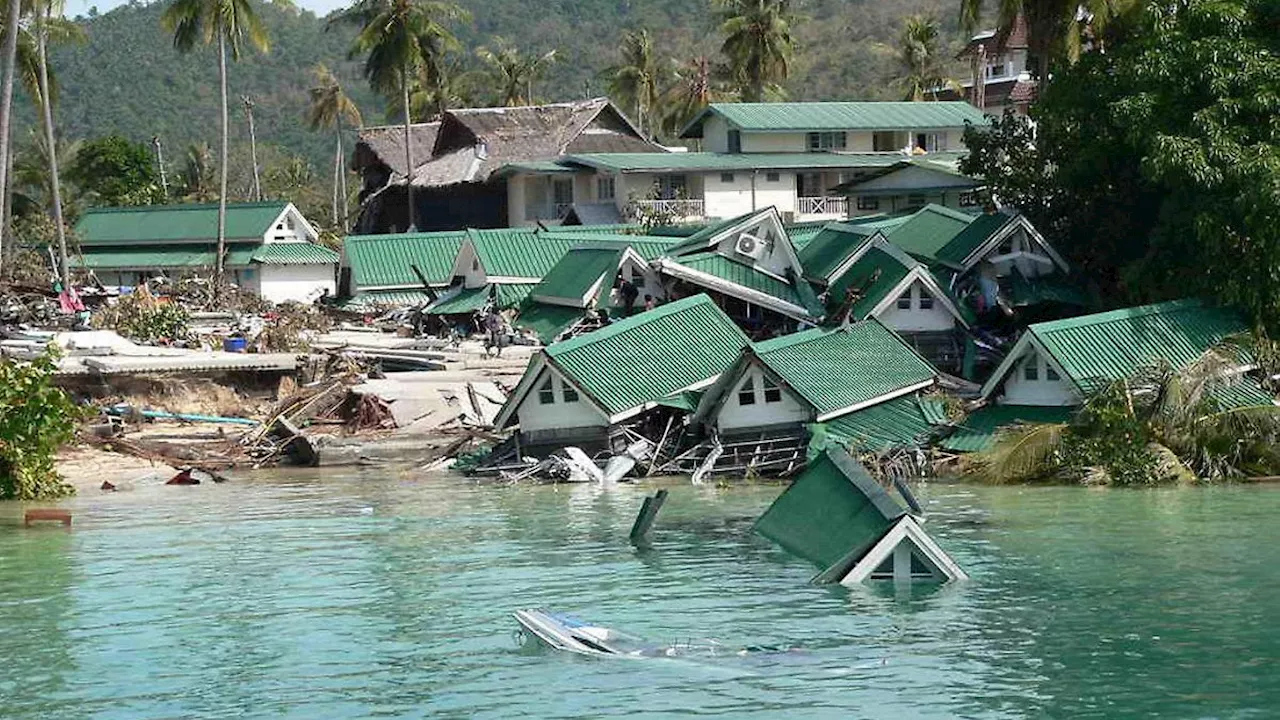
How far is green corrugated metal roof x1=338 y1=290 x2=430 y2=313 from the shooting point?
63.9 m

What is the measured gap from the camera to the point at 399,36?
7838cm

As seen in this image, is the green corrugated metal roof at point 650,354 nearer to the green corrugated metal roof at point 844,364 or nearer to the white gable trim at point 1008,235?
the green corrugated metal roof at point 844,364

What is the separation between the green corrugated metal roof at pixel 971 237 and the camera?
4531 cm

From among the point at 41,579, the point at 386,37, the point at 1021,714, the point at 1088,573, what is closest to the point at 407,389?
→ the point at 41,579

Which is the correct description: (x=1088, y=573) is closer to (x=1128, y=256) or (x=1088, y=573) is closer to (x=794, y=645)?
(x=794, y=645)

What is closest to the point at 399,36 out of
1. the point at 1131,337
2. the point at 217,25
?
the point at 217,25

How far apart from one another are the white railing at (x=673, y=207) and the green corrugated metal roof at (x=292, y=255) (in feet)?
40.9

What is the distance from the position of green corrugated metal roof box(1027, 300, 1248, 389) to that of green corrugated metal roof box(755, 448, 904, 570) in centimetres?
868

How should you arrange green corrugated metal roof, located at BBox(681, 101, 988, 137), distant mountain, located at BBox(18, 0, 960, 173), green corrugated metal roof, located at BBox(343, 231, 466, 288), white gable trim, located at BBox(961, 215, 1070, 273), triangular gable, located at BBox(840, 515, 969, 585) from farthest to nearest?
distant mountain, located at BBox(18, 0, 960, 173)
green corrugated metal roof, located at BBox(681, 101, 988, 137)
green corrugated metal roof, located at BBox(343, 231, 466, 288)
white gable trim, located at BBox(961, 215, 1070, 273)
triangular gable, located at BBox(840, 515, 969, 585)

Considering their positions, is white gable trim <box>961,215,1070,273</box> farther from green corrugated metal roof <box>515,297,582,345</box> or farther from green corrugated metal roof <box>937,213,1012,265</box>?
green corrugated metal roof <box>515,297,582,345</box>

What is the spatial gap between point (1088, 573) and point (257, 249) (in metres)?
52.6

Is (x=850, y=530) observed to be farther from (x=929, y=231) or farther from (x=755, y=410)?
(x=929, y=231)

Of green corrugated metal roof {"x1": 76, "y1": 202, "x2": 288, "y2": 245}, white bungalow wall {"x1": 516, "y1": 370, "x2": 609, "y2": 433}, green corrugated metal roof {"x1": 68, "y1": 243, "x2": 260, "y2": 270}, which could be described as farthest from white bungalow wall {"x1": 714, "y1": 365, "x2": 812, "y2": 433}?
green corrugated metal roof {"x1": 76, "y1": 202, "x2": 288, "y2": 245}

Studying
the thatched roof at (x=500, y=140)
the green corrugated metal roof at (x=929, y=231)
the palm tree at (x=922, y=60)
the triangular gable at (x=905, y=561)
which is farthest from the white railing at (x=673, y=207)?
the triangular gable at (x=905, y=561)
